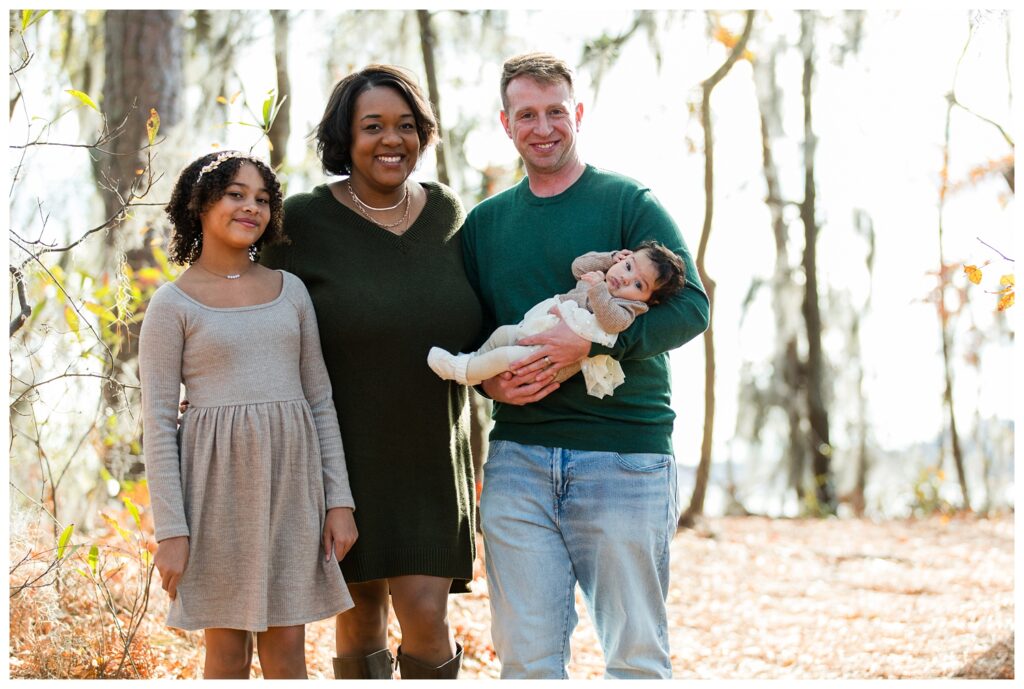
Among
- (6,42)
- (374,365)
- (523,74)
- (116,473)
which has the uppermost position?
(6,42)

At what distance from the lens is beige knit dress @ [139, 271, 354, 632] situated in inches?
105

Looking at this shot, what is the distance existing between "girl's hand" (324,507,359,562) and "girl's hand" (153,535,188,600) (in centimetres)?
40

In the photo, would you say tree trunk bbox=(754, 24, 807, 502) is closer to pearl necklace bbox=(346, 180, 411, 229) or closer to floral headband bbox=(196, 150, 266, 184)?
pearl necklace bbox=(346, 180, 411, 229)

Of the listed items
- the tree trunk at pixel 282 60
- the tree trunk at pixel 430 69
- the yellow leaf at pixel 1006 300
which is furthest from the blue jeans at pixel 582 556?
the tree trunk at pixel 282 60

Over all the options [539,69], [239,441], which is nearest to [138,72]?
[539,69]

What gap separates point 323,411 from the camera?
2.87m

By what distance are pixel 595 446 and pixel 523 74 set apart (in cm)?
115

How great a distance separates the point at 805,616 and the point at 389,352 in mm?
4367

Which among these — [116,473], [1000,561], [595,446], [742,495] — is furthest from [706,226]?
[595,446]

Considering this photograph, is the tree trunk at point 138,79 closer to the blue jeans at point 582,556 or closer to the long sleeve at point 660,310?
the blue jeans at point 582,556

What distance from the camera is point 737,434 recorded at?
14.0m

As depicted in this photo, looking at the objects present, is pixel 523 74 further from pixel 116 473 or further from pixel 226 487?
pixel 116 473

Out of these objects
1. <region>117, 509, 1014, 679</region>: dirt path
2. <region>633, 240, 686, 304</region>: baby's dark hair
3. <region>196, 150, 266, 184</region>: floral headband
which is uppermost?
<region>196, 150, 266, 184</region>: floral headband

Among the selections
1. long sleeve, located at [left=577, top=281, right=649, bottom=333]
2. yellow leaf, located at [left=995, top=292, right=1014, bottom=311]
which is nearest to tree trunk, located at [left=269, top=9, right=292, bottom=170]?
long sleeve, located at [left=577, top=281, right=649, bottom=333]
